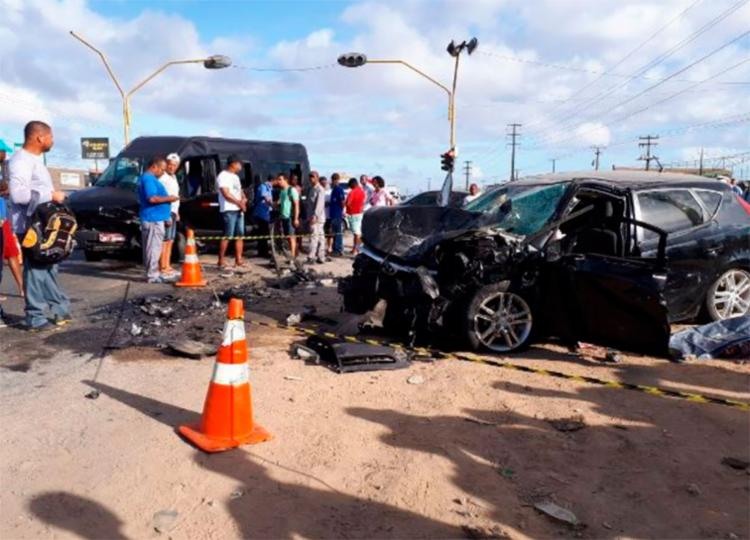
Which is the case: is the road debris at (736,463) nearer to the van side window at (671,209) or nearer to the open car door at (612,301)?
the open car door at (612,301)

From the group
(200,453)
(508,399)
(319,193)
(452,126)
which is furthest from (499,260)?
(452,126)

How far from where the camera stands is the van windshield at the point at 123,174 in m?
12.5

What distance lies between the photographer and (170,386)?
4.98m

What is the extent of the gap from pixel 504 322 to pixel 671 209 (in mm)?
2227

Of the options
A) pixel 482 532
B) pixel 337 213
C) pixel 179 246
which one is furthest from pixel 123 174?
pixel 482 532

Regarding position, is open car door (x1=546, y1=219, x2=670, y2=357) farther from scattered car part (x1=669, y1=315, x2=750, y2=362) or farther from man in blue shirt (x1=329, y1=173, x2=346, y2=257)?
man in blue shirt (x1=329, y1=173, x2=346, y2=257)

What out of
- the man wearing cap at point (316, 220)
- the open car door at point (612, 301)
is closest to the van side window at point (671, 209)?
the open car door at point (612, 301)

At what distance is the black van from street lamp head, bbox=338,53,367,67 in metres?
7.68

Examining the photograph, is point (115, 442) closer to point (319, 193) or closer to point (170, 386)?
point (170, 386)

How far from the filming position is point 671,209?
21.5 ft

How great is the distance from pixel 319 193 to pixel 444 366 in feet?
26.4

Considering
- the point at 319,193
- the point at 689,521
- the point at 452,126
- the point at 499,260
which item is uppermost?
the point at 452,126

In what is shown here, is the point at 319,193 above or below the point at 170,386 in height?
above

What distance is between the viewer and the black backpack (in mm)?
6320
